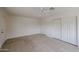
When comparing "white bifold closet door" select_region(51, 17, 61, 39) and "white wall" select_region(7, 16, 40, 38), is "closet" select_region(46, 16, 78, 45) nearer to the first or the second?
"white bifold closet door" select_region(51, 17, 61, 39)

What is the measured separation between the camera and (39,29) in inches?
64.6

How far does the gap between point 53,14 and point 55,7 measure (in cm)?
13

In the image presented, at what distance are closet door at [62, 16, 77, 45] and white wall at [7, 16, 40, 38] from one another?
0.49 meters

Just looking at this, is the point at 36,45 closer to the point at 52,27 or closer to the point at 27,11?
the point at 52,27

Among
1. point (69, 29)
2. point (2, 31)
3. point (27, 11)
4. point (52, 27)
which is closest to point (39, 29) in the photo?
point (52, 27)

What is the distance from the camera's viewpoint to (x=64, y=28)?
1.57m

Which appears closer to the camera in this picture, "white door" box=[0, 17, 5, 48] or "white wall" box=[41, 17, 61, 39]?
"white door" box=[0, 17, 5, 48]

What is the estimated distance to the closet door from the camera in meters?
1.50

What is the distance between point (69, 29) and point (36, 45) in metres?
0.67

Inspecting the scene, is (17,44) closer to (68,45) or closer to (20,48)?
(20,48)

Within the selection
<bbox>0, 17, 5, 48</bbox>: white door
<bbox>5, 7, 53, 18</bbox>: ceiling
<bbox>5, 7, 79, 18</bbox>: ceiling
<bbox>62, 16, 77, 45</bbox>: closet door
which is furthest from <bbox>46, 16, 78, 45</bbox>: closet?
<bbox>0, 17, 5, 48</bbox>: white door

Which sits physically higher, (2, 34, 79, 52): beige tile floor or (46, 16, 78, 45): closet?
(46, 16, 78, 45): closet
